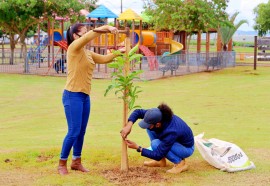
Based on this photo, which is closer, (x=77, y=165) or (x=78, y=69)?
(x=78, y=69)

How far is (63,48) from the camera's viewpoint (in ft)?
88.8

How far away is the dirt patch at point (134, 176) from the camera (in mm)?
5949

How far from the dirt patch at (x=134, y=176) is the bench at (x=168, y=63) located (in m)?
17.6

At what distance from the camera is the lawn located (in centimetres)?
614

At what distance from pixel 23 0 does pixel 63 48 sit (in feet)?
11.2

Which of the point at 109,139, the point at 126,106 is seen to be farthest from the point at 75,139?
the point at 109,139

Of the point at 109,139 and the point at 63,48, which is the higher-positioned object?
the point at 63,48

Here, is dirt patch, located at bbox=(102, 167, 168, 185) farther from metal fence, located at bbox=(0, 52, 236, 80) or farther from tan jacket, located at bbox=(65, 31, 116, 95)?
metal fence, located at bbox=(0, 52, 236, 80)

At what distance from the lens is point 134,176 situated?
242 inches

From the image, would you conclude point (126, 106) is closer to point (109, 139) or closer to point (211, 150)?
point (211, 150)

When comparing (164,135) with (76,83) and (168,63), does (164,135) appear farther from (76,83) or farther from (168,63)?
(168,63)

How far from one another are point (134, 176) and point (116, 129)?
403cm

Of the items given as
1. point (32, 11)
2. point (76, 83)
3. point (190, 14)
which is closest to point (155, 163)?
point (76, 83)

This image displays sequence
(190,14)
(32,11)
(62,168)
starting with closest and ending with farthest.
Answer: (62,168)
(32,11)
(190,14)
